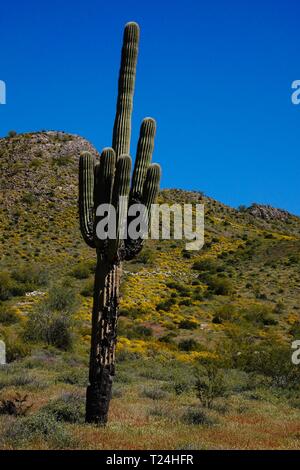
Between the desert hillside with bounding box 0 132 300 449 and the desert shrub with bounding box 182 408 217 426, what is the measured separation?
0.10ft

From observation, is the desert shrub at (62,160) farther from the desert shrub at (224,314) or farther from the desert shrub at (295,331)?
the desert shrub at (295,331)

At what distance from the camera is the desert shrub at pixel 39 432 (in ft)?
24.7

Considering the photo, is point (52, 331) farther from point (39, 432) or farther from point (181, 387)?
point (39, 432)

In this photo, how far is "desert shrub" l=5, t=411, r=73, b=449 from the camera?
752 cm

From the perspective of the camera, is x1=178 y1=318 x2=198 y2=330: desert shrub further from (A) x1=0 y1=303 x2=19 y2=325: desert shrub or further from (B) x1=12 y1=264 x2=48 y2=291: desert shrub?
(B) x1=12 y1=264 x2=48 y2=291: desert shrub

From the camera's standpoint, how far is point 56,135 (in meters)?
60.3

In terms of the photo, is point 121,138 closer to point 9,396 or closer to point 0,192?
point 9,396

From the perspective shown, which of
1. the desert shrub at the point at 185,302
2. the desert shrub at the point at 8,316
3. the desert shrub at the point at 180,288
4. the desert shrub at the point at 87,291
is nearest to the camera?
the desert shrub at the point at 8,316

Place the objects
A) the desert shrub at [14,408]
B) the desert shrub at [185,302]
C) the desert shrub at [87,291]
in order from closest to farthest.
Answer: the desert shrub at [14,408] < the desert shrub at [87,291] < the desert shrub at [185,302]

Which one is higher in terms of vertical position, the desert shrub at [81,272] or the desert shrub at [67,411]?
the desert shrub at [81,272]

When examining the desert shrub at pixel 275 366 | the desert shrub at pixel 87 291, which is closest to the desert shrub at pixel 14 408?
the desert shrub at pixel 275 366

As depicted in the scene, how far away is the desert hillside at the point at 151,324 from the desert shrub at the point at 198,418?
3 centimetres

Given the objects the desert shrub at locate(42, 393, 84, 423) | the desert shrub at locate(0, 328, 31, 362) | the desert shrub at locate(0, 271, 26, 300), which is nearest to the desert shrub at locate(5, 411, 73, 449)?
the desert shrub at locate(42, 393, 84, 423)

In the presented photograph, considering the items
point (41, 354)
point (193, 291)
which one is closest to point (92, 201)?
point (41, 354)
